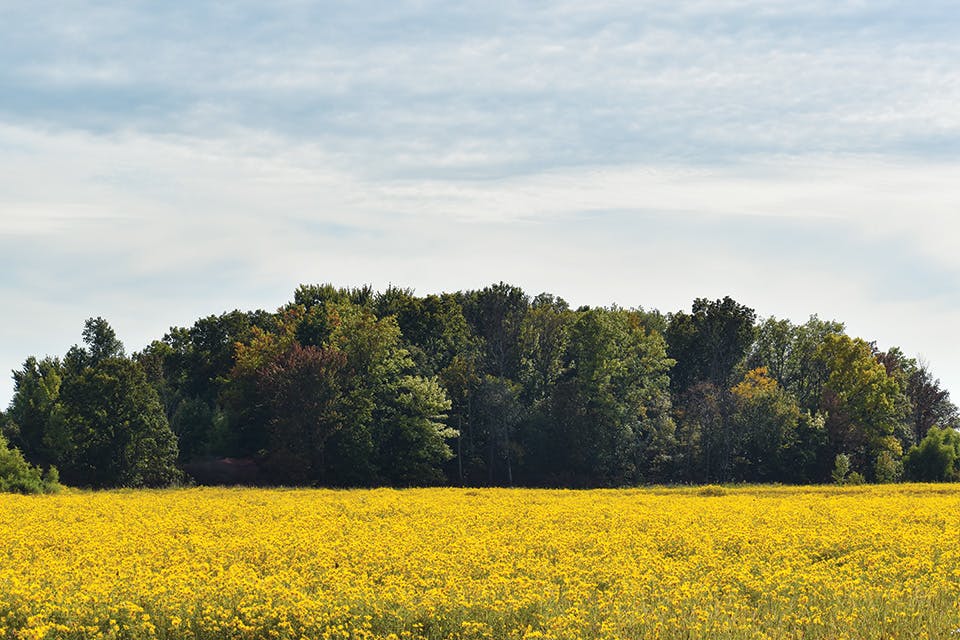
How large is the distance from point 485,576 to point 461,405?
59.4 m

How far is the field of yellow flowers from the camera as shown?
49.9 ft

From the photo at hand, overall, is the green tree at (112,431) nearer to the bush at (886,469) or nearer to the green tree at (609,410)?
the green tree at (609,410)

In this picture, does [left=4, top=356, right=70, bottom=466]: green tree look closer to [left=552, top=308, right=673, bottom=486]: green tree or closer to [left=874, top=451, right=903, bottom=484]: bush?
[left=552, top=308, right=673, bottom=486]: green tree

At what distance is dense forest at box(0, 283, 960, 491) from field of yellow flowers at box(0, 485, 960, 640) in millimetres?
37216

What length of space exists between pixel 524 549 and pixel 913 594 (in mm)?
8310

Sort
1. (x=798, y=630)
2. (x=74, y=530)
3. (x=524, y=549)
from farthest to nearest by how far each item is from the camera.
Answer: (x=74, y=530) < (x=524, y=549) < (x=798, y=630)

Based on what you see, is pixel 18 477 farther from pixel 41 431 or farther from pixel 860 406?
pixel 860 406

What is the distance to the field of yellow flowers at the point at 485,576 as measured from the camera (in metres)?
15.2

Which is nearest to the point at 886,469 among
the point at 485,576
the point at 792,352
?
the point at 792,352

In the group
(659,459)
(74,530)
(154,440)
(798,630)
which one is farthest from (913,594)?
(659,459)

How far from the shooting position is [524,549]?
22203mm

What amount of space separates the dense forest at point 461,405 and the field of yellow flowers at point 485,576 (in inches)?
1465

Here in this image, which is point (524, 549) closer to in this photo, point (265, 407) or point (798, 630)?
point (798, 630)

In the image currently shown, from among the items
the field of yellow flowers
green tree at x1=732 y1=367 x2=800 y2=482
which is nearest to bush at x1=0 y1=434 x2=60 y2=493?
the field of yellow flowers
